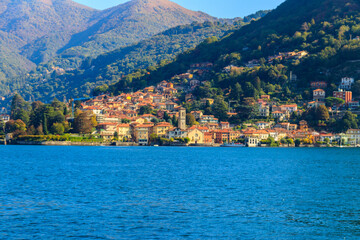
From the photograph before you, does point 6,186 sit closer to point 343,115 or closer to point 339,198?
point 339,198

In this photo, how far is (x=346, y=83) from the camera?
135m

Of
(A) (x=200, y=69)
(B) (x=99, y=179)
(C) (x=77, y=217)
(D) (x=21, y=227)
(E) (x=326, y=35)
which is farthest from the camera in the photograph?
(A) (x=200, y=69)

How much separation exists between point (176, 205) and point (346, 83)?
116 m

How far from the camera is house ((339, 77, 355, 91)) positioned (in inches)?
5285

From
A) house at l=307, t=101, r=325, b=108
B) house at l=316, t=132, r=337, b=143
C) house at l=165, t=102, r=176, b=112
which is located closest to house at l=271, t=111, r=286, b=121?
house at l=307, t=101, r=325, b=108

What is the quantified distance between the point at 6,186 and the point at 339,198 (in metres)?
22.5

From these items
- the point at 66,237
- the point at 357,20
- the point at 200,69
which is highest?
the point at 357,20

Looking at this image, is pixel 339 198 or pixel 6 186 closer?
pixel 339 198

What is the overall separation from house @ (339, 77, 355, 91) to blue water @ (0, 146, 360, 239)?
92.7 m

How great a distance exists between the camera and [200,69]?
594 ft

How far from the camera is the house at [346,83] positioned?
13425 cm

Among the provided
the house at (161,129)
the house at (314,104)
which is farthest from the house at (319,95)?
the house at (161,129)

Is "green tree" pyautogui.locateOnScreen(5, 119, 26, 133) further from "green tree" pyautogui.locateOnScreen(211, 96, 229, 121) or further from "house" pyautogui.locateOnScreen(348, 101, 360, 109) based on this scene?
"house" pyautogui.locateOnScreen(348, 101, 360, 109)

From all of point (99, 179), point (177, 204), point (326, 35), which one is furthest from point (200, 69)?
point (177, 204)
